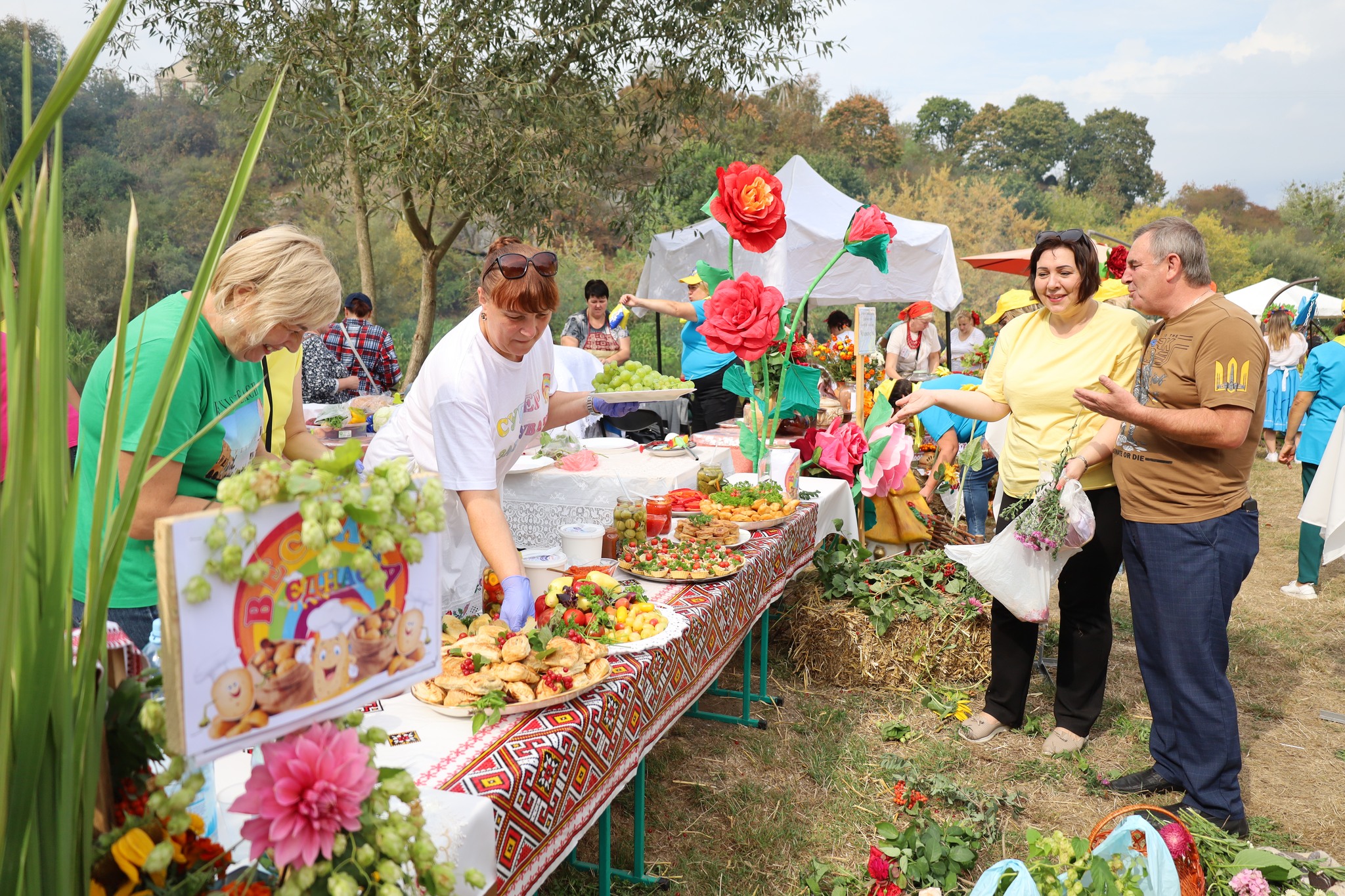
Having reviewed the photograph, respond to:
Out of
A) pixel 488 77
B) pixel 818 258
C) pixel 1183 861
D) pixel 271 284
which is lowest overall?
pixel 1183 861

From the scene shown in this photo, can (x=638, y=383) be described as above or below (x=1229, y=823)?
above

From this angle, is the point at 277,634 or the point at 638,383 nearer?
the point at 277,634

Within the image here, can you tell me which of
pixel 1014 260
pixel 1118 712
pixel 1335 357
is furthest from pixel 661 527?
pixel 1335 357

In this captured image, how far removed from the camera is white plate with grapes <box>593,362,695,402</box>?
128 inches

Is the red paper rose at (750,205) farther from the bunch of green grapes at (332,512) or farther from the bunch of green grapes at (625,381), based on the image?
the bunch of green grapes at (332,512)

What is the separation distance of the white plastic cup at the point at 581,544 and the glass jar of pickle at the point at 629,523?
0.22m

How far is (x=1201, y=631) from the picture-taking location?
261 centimetres

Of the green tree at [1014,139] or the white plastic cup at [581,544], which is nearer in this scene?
the white plastic cup at [581,544]

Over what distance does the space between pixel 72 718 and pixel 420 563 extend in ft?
1.21

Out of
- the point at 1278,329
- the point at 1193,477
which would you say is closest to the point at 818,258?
the point at 1278,329

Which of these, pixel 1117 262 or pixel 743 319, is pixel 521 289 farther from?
pixel 1117 262

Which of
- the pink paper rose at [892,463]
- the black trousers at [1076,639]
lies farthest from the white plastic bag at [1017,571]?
the pink paper rose at [892,463]

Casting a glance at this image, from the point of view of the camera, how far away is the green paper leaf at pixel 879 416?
3723mm

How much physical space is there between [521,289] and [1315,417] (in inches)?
223
